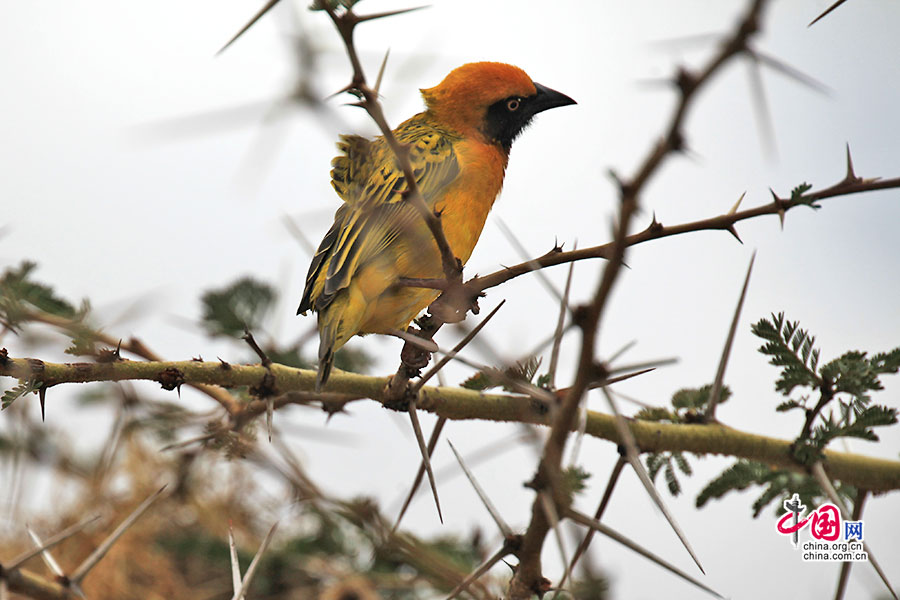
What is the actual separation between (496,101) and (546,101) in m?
0.27

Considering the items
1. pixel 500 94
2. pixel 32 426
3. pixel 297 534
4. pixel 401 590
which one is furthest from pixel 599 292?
pixel 32 426

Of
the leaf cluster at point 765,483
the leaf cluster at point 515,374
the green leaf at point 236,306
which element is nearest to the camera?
the leaf cluster at point 515,374

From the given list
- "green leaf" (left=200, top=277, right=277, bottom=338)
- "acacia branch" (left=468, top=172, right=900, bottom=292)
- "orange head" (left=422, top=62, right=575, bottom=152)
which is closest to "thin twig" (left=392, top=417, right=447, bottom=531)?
"acacia branch" (left=468, top=172, right=900, bottom=292)

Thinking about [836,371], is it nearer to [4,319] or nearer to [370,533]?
[370,533]

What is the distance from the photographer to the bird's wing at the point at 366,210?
3.47m

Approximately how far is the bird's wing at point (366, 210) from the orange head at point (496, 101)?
1.82 feet

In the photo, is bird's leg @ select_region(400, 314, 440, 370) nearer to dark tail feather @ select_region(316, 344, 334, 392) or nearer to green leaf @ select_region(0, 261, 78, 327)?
dark tail feather @ select_region(316, 344, 334, 392)

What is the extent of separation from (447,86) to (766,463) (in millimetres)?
2757

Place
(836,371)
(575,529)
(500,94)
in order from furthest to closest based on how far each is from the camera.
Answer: (500,94), (836,371), (575,529)

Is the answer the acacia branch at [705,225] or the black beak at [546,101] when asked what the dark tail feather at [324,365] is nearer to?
the acacia branch at [705,225]

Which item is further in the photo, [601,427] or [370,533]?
[370,533]

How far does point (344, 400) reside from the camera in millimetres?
2904

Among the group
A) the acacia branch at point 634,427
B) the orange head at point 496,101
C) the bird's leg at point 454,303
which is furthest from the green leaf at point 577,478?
the orange head at point 496,101

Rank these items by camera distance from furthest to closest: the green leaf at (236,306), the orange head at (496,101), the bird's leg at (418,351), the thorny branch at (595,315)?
the orange head at (496,101) < the green leaf at (236,306) < the bird's leg at (418,351) < the thorny branch at (595,315)
